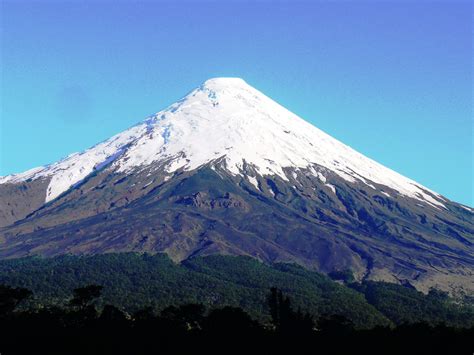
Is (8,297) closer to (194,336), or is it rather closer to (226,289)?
(194,336)

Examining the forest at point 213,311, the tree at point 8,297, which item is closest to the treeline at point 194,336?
the tree at point 8,297

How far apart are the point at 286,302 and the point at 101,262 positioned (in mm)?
105089

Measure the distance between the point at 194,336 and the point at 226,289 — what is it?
268 feet

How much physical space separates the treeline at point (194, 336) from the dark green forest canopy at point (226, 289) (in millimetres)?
44699

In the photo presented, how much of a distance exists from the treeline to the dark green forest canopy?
147 ft

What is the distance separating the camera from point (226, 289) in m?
174

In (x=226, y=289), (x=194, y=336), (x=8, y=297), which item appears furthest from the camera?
(x=226, y=289)

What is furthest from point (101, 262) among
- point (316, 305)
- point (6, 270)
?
point (316, 305)

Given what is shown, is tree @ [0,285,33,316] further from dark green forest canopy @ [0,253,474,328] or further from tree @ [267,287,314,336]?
dark green forest canopy @ [0,253,474,328]

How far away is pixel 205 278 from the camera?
594 feet

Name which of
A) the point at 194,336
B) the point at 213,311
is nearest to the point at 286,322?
the point at 194,336

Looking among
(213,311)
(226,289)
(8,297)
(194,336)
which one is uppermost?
(226,289)

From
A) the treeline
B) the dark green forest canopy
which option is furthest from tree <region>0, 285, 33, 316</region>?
the dark green forest canopy

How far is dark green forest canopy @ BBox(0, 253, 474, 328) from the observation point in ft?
519
